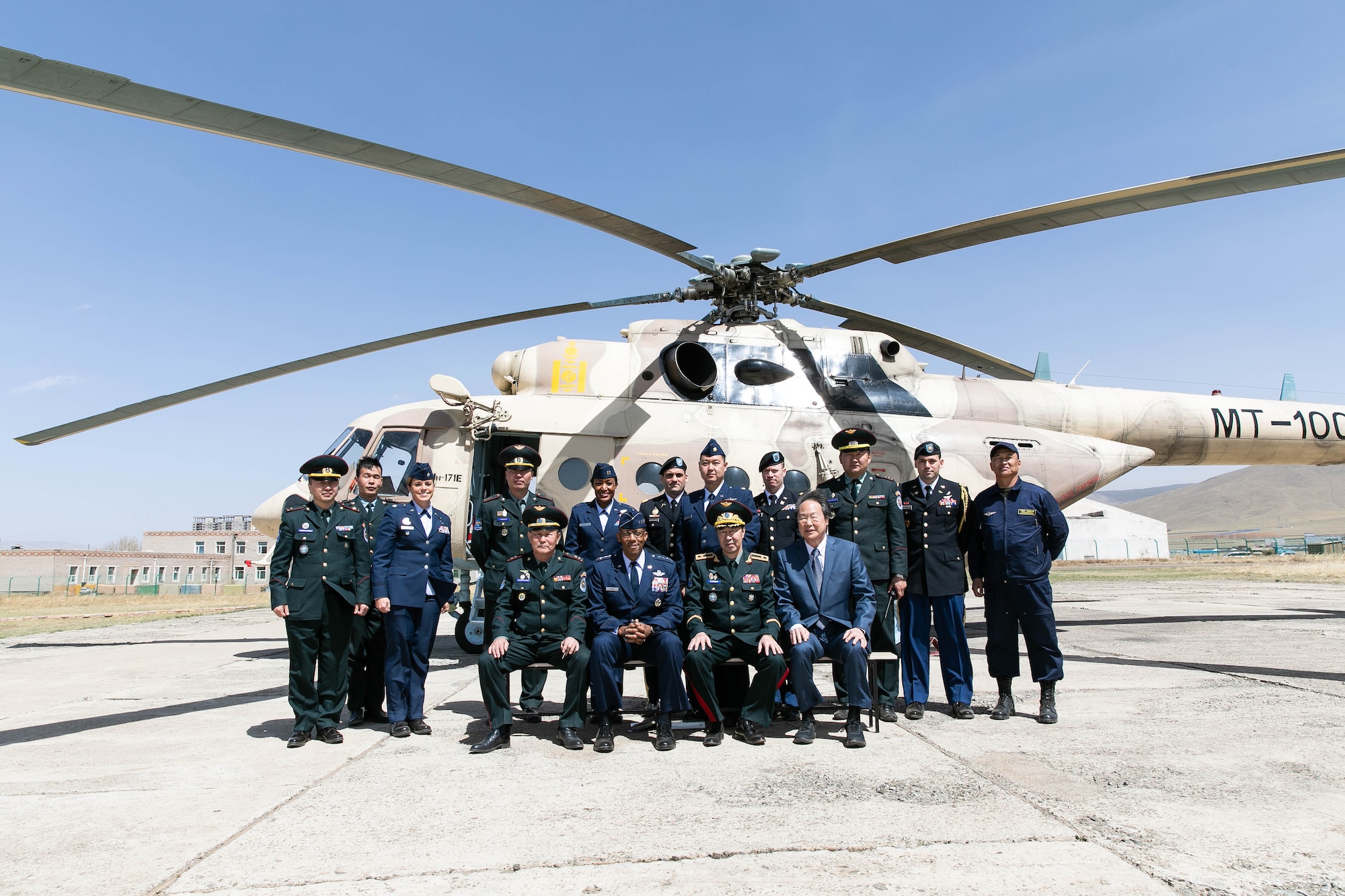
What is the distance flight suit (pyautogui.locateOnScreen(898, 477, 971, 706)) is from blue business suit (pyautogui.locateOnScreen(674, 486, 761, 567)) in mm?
1115

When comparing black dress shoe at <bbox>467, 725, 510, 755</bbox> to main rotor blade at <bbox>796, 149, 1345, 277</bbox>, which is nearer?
black dress shoe at <bbox>467, 725, 510, 755</bbox>

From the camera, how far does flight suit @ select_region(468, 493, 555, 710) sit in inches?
199

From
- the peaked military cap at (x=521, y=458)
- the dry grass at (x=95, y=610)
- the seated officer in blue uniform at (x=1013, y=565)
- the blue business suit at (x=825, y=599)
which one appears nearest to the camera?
the blue business suit at (x=825, y=599)

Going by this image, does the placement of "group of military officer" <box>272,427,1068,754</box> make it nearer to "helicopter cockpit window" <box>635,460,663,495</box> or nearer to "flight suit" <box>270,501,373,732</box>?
"flight suit" <box>270,501,373,732</box>

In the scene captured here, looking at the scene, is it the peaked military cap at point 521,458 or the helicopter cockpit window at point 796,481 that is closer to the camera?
the peaked military cap at point 521,458

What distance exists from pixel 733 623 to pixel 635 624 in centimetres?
59

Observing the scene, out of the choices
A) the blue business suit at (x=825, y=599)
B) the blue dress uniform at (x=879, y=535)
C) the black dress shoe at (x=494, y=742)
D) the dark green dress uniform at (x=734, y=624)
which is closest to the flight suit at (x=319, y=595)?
the black dress shoe at (x=494, y=742)

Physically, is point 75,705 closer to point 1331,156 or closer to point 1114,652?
point 1114,652

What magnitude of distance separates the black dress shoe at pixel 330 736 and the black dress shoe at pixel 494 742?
87 centimetres

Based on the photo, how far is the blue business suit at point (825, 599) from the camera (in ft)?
15.5

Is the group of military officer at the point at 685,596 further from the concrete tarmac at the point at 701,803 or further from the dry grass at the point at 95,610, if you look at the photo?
the dry grass at the point at 95,610

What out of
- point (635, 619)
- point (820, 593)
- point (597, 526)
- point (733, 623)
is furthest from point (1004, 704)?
point (597, 526)

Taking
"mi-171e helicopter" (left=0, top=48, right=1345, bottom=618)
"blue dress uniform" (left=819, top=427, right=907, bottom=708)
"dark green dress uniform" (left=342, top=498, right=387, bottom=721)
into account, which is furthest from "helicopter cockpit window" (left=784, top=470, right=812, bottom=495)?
"dark green dress uniform" (left=342, top=498, right=387, bottom=721)

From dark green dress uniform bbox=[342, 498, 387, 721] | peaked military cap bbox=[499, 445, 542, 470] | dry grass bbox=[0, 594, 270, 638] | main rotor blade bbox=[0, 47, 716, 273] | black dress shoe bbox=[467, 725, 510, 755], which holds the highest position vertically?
main rotor blade bbox=[0, 47, 716, 273]
